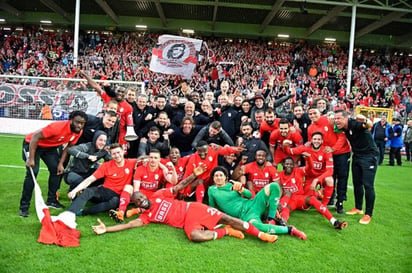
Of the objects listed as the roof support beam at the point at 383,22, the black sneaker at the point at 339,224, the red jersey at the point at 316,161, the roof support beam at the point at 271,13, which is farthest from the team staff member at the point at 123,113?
the roof support beam at the point at 383,22

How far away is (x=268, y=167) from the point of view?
5914 mm

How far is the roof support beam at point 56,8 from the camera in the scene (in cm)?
2138

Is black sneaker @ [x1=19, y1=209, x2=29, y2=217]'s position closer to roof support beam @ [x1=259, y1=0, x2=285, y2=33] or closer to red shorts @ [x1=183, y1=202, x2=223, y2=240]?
red shorts @ [x1=183, y1=202, x2=223, y2=240]

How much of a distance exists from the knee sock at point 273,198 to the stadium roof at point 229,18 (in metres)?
17.6

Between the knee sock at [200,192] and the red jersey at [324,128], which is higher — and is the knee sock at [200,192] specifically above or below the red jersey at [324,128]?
below

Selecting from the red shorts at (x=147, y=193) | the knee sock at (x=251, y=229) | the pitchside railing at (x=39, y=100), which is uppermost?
the pitchside railing at (x=39, y=100)

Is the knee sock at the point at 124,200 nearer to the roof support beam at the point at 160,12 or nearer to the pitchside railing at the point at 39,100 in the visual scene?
the pitchside railing at the point at 39,100

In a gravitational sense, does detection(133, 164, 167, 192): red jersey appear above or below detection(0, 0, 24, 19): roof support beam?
below

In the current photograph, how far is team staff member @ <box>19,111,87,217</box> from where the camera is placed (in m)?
4.88

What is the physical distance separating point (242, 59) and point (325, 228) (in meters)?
20.5

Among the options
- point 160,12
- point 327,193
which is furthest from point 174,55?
point 327,193

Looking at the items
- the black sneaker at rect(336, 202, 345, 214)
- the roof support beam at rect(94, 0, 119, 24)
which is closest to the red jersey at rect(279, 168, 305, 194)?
the black sneaker at rect(336, 202, 345, 214)

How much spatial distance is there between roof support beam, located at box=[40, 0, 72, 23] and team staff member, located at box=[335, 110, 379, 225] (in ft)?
69.3

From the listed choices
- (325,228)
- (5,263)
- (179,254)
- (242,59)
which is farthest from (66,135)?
(242,59)
